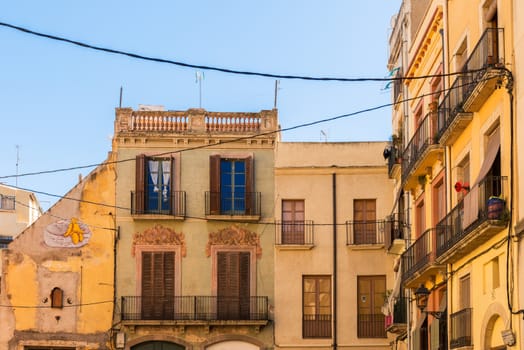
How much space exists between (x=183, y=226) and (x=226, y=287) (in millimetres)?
2549

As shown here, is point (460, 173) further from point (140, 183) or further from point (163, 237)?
point (140, 183)

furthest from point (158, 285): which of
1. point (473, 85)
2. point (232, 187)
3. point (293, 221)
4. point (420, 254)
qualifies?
point (473, 85)

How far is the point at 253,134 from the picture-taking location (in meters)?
39.2

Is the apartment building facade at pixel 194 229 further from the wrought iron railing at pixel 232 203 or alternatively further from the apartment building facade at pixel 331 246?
the apartment building facade at pixel 331 246

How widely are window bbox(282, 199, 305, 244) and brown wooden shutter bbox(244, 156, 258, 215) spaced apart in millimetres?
1071

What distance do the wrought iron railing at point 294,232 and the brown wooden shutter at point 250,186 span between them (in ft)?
3.30

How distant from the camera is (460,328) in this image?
2189 cm

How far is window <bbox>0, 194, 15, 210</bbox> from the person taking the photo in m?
60.9

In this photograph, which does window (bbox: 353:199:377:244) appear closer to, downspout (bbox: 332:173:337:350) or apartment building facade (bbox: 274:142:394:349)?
apartment building facade (bbox: 274:142:394:349)

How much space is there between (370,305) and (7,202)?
29.4 m

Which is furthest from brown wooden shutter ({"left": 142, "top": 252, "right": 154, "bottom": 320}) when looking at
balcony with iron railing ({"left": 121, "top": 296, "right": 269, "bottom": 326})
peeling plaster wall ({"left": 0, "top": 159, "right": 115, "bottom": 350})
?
peeling plaster wall ({"left": 0, "top": 159, "right": 115, "bottom": 350})

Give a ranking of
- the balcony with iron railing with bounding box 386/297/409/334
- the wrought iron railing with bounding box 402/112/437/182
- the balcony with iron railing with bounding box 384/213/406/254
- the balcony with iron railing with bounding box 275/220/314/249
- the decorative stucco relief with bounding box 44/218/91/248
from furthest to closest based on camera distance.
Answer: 1. the decorative stucco relief with bounding box 44/218/91/248
2. the balcony with iron railing with bounding box 275/220/314/249
3. the balcony with iron railing with bounding box 384/213/406/254
4. the balcony with iron railing with bounding box 386/297/409/334
5. the wrought iron railing with bounding box 402/112/437/182

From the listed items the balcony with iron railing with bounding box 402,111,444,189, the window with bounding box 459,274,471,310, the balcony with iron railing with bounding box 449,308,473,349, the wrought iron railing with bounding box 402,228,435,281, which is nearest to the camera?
the balcony with iron railing with bounding box 449,308,473,349

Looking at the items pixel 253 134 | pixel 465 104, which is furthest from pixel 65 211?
pixel 465 104
